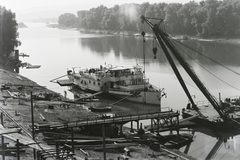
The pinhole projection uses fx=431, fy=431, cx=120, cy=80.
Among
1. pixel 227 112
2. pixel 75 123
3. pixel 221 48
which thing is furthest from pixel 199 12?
pixel 75 123

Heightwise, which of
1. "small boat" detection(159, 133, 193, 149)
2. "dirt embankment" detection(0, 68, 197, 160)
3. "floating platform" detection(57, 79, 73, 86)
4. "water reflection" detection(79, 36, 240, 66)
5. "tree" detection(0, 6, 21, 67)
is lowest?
"small boat" detection(159, 133, 193, 149)

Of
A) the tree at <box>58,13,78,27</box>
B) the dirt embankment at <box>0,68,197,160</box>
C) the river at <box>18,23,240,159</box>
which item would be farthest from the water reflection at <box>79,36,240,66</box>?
the tree at <box>58,13,78,27</box>

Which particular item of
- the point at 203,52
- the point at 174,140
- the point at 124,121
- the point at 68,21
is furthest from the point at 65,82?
the point at 68,21

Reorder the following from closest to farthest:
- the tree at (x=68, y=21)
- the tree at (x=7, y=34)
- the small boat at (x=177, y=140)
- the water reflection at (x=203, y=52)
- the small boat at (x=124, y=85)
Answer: the small boat at (x=177, y=140), the small boat at (x=124, y=85), the water reflection at (x=203, y=52), the tree at (x=7, y=34), the tree at (x=68, y=21)

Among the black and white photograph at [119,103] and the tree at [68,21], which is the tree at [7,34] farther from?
the tree at [68,21]

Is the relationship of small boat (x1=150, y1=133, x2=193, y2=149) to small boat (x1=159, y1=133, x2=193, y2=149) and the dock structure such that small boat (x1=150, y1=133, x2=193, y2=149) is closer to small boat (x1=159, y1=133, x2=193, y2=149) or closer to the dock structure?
small boat (x1=159, y1=133, x2=193, y2=149)

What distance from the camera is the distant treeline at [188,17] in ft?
297

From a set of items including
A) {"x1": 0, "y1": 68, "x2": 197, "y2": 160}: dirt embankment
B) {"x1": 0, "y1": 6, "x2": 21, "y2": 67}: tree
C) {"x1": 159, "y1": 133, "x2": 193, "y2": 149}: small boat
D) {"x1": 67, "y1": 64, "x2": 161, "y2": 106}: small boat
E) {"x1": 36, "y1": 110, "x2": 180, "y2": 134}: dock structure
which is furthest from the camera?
{"x1": 0, "y1": 6, "x2": 21, "y2": 67}: tree

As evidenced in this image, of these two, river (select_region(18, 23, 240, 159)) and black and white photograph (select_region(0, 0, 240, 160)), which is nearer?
black and white photograph (select_region(0, 0, 240, 160))

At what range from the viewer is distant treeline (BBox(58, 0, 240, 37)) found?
90.6 meters

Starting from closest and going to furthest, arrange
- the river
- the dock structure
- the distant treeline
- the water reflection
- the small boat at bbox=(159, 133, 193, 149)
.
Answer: the dock structure → the small boat at bbox=(159, 133, 193, 149) → the river → the water reflection → the distant treeline

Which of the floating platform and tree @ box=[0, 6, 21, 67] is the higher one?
tree @ box=[0, 6, 21, 67]

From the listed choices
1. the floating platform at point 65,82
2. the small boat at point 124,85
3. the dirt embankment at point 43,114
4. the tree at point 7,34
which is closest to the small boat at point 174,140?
the dirt embankment at point 43,114

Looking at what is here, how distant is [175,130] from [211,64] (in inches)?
1107
